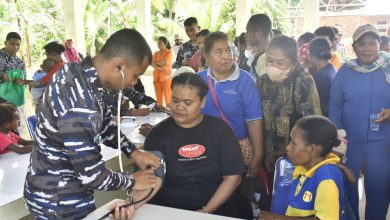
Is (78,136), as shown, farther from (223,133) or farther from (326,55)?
(326,55)

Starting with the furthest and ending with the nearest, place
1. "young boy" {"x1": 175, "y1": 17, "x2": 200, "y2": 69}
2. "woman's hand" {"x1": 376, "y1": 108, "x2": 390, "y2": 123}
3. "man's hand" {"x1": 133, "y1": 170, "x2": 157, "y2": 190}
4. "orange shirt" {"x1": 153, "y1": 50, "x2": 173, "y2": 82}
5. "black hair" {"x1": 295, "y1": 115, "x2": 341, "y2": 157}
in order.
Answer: "orange shirt" {"x1": 153, "y1": 50, "x2": 173, "y2": 82} → "young boy" {"x1": 175, "y1": 17, "x2": 200, "y2": 69} → "woman's hand" {"x1": 376, "y1": 108, "x2": 390, "y2": 123} → "black hair" {"x1": 295, "y1": 115, "x2": 341, "y2": 157} → "man's hand" {"x1": 133, "y1": 170, "x2": 157, "y2": 190}

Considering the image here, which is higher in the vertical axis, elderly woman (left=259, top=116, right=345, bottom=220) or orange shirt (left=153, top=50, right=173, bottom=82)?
orange shirt (left=153, top=50, right=173, bottom=82)

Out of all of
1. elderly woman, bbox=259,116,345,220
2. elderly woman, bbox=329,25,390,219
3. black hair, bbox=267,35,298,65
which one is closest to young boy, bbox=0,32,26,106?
black hair, bbox=267,35,298,65

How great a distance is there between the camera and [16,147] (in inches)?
109

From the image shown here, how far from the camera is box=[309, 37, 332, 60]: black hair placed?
11.5 ft

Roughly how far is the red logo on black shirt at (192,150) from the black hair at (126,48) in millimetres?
722

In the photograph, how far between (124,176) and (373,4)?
11.5 metres

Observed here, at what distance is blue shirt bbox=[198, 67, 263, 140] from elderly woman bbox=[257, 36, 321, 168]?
0.44 ft

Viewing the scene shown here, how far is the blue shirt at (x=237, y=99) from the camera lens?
2471mm

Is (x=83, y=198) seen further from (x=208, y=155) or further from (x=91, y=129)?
(x=208, y=155)

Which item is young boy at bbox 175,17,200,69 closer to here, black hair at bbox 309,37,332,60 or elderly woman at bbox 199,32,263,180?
black hair at bbox 309,37,332,60

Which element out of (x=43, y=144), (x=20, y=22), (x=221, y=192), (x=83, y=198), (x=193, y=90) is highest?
(x=20, y=22)

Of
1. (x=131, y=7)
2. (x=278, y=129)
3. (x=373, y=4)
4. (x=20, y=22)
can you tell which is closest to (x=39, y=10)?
(x=20, y=22)

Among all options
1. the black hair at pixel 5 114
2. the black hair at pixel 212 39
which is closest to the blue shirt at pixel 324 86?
the black hair at pixel 212 39
